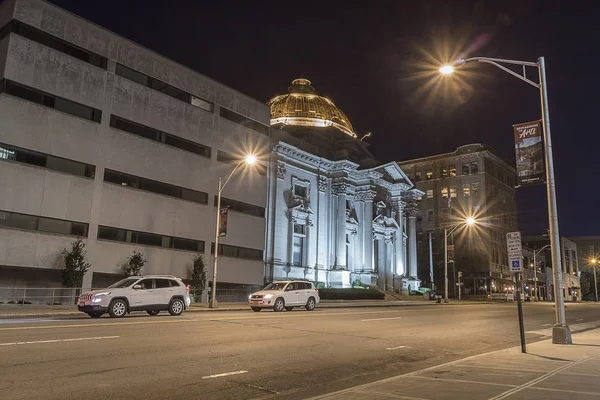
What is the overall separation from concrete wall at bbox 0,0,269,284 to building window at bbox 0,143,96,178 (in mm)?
406

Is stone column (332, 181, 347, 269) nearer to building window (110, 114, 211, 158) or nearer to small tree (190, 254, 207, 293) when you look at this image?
small tree (190, 254, 207, 293)

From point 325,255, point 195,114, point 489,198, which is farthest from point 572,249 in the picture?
point 195,114

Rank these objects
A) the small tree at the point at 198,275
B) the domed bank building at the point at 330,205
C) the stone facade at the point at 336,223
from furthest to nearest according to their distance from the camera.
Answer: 1. the domed bank building at the point at 330,205
2. the stone facade at the point at 336,223
3. the small tree at the point at 198,275

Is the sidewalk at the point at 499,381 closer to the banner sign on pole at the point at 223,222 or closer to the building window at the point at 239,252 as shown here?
the banner sign on pole at the point at 223,222

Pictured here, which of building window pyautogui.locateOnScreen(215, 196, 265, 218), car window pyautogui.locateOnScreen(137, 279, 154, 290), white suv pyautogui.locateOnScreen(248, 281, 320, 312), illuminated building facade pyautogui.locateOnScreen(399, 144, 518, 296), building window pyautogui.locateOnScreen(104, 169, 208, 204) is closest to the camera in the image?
car window pyautogui.locateOnScreen(137, 279, 154, 290)

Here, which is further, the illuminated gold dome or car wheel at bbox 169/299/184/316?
the illuminated gold dome

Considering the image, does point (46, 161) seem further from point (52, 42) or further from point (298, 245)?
point (298, 245)

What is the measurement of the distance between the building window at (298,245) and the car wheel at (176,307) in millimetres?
33866

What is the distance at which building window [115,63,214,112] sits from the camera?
36.8m

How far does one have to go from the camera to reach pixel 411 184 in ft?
243

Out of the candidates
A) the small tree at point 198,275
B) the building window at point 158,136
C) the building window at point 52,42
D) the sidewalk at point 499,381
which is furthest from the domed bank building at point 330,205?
the sidewalk at point 499,381

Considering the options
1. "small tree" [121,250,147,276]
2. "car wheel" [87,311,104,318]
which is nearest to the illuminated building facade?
"small tree" [121,250,147,276]

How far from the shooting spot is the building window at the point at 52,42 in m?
31.0

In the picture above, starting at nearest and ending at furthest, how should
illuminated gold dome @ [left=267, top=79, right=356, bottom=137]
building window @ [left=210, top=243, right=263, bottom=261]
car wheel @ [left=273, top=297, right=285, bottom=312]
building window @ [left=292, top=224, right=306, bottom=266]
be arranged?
car wheel @ [left=273, top=297, right=285, bottom=312], building window @ [left=210, top=243, right=263, bottom=261], building window @ [left=292, top=224, right=306, bottom=266], illuminated gold dome @ [left=267, top=79, right=356, bottom=137]
